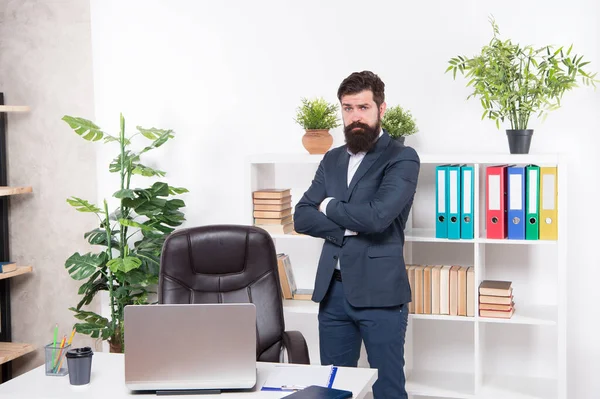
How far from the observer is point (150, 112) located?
179 inches

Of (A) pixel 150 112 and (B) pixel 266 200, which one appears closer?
(B) pixel 266 200

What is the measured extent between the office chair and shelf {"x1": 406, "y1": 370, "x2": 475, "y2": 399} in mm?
1083

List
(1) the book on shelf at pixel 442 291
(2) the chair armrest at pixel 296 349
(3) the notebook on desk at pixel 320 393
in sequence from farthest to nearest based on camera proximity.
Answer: (1) the book on shelf at pixel 442 291, (2) the chair armrest at pixel 296 349, (3) the notebook on desk at pixel 320 393

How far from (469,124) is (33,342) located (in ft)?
9.93

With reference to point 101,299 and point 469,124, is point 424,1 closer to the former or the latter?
point 469,124

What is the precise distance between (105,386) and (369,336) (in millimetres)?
1230

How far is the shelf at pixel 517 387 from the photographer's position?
3.72 m

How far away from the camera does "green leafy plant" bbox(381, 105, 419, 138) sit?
3.77m

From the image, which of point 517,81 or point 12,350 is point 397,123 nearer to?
point 517,81

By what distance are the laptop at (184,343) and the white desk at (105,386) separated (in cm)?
6

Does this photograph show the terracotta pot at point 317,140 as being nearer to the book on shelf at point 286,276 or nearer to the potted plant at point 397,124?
the potted plant at point 397,124

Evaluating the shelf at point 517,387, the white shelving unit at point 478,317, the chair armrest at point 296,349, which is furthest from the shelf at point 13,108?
the shelf at point 517,387

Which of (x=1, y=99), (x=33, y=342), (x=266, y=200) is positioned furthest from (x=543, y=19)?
(x=33, y=342)

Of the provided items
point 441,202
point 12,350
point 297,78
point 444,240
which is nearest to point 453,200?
point 441,202
